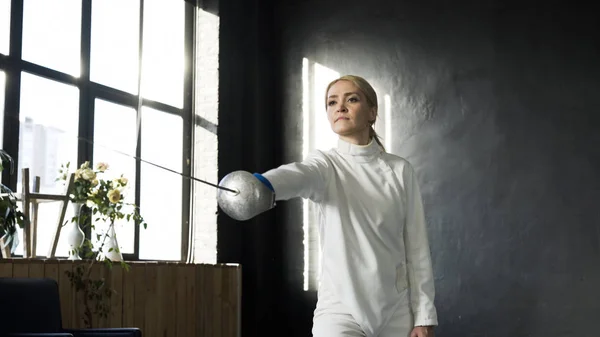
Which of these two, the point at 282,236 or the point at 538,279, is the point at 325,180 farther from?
the point at 282,236

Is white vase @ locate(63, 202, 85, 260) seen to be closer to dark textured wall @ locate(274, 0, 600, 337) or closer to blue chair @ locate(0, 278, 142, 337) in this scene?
blue chair @ locate(0, 278, 142, 337)

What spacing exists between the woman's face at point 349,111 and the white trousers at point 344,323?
18.4 inches

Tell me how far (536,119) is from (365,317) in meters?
3.41

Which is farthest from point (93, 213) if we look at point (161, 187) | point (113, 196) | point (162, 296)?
point (161, 187)

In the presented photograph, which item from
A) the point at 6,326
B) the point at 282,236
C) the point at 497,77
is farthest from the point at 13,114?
the point at 497,77

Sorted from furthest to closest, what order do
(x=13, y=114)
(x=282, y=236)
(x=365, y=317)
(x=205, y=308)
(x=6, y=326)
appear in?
(x=282, y=236) → (x=205, y=308) → (x=13, y=114) → (x=6, y=326) → (x=365, y=317)

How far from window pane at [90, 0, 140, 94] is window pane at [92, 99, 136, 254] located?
165 millimetres

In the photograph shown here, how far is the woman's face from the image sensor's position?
83.1 inches

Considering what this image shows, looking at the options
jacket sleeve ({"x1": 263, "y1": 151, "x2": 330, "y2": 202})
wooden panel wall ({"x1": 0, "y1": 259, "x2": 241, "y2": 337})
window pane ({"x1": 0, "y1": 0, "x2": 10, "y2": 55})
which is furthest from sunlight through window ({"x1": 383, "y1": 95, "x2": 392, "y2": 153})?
jacket sleeve ({"x1": 263, "y1": 151, "x2": 330, "y2": 202})

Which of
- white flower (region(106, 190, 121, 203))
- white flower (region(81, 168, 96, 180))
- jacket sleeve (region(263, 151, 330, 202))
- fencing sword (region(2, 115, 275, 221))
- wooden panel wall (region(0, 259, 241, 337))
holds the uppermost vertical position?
white flower (region(81, 168, 96, 180))

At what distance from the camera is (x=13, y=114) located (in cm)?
392

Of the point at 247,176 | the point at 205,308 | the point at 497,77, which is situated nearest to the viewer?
the point at 247,176

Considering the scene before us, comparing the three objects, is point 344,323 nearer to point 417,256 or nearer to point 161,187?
point 417,256

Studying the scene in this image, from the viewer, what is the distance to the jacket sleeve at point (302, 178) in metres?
1.68
